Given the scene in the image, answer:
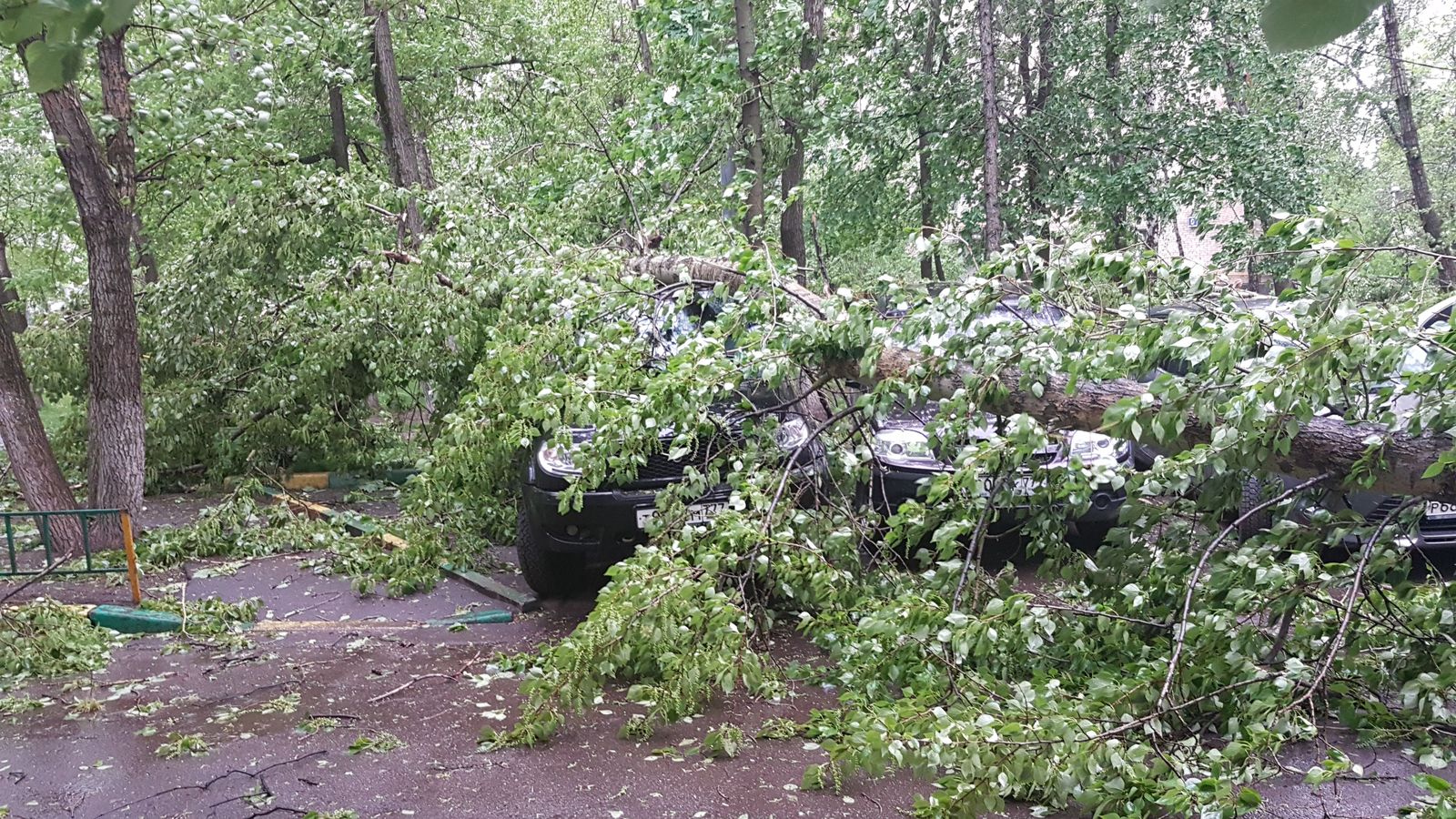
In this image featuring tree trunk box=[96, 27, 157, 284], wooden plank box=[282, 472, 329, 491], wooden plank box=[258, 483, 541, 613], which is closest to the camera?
wooden plank box=[258, 483, 541, 613]

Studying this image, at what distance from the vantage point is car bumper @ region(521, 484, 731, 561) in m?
6.31

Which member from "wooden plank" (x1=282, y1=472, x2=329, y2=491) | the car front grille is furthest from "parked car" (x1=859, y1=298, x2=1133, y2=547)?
"wooden plank" (x1=282, y1=472, x2=329, y2=491)

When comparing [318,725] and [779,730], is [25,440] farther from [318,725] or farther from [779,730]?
[779,730]

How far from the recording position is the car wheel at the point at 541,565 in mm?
6715

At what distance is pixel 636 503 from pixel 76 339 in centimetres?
821

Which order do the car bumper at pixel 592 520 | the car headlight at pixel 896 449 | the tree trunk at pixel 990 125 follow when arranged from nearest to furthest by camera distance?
1. the car bumper at pixel 592 520
2. the car headlight at pixel 896 449
3. the tree trunk at pixel 990 125

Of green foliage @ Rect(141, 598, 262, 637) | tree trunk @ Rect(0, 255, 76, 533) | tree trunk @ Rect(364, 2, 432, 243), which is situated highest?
tree trunk @ Rect(364, 2, 432, 243)

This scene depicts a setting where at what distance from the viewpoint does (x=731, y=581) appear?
15.9 feet

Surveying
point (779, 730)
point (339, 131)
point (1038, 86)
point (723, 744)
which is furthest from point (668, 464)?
point (339, 131)

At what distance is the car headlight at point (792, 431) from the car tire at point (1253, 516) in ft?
7.33

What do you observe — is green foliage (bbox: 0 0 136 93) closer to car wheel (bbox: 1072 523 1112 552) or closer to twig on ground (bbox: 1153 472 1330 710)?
twig on ground (bbox: 1153 472 1330 710)

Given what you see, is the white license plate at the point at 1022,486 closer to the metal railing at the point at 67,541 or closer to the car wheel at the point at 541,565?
the car wheel at the point at 541,565

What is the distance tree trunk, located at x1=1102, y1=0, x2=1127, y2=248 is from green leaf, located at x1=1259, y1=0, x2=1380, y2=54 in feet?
40.2

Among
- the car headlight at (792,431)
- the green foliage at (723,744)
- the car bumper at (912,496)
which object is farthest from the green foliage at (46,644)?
the car bumper at (912,496)
